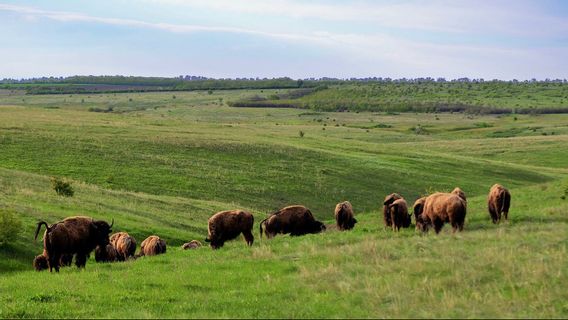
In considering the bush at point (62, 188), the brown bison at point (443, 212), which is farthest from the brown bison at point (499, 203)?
the bush at point (62, 188)

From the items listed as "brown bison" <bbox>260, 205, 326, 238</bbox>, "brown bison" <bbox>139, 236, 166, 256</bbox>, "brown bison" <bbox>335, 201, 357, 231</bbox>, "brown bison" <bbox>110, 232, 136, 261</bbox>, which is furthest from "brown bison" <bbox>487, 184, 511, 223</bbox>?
"brown bison" <bbox>110, 232, 136, 261</bbox>

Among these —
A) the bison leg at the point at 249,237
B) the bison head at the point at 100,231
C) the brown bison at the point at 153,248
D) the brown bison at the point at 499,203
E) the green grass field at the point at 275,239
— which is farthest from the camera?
the brown bison at the point at 499,203

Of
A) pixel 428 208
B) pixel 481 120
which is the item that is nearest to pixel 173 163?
pixel 428 208

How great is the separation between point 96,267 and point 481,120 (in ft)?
427

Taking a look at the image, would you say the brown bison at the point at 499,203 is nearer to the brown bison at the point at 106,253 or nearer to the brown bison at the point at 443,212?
the brown bison at the point at 443,212

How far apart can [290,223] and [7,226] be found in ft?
35.6

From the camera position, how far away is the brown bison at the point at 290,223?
26.0 metres

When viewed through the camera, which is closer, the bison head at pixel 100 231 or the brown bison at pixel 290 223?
the bison head at pixel 100 231

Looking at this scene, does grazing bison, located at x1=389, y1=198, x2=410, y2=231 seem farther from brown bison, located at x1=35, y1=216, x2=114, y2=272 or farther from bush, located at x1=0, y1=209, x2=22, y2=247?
bush, located at x1=0, y1=209, x2=22, y2=247

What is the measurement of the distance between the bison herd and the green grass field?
0.70m

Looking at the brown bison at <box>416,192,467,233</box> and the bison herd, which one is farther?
the brown bison at <box>416,192,467,233</box>

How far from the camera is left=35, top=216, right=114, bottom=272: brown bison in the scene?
19188 mm

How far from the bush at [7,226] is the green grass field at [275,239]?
0.38 m

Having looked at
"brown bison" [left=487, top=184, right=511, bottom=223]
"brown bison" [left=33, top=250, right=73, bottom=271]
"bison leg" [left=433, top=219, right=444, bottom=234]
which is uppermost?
"brown bison" [left=487, top=184, right=511, bottom=223]
